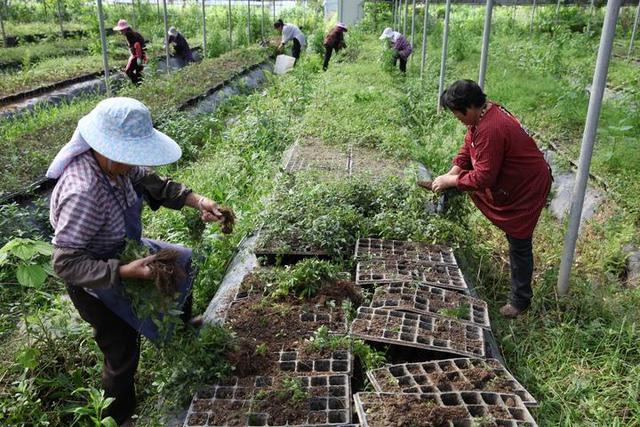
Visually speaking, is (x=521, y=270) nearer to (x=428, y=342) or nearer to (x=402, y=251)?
(x=402, y=251)

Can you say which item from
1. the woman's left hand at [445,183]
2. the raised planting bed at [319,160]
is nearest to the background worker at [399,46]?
the raised planting bed at [319,160]

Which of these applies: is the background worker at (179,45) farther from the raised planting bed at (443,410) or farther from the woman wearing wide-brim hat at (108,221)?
the raised planting bed at (443,410)

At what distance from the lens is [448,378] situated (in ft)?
8.79

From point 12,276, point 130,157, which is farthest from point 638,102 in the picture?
point 12,276

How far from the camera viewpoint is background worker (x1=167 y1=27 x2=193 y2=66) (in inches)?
516

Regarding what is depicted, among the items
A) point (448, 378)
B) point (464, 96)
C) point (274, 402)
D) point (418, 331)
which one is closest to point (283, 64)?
point (464, 96)

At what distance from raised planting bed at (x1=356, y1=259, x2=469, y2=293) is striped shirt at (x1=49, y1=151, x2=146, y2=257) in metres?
1.56

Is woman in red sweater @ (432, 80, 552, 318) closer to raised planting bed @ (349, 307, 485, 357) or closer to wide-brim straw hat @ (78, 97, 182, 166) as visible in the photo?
raised planting bed @ (349, 307, 485, 357)

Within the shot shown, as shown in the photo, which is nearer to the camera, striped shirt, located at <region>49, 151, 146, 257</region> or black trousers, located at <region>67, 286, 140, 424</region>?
striped shirt, located at <region>49, 151, 146, 257</region>

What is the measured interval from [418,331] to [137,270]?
1508mm

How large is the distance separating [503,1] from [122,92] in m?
15.7

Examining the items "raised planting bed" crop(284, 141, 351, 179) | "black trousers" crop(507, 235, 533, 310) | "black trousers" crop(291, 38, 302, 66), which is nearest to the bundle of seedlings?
"black trousers" crop(507, 235, 533, 310)

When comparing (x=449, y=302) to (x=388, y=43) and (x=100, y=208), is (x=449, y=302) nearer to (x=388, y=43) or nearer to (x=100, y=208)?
(x=100, y=208)

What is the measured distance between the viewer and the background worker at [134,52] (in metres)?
10.6
